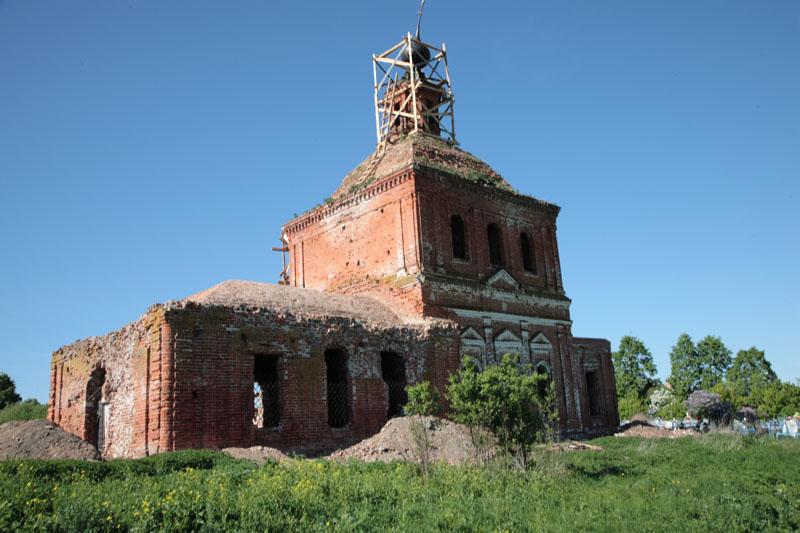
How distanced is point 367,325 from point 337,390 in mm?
1723

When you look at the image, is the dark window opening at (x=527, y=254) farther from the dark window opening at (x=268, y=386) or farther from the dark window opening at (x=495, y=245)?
the dark window opening at (x=268, y=386)

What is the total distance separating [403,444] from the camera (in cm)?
1291

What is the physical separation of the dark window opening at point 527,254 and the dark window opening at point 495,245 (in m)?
1.17

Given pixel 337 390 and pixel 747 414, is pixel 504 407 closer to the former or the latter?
pixel 337 390

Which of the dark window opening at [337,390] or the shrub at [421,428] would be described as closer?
Result: the shrub at [421,428]

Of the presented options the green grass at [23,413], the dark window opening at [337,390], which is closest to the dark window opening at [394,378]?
the dark window opening at [337,390]

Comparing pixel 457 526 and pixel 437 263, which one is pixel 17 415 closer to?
pixel 437 263

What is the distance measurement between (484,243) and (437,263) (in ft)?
8.43

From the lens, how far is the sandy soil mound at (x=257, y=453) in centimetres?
1098

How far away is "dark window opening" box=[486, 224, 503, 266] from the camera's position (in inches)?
852

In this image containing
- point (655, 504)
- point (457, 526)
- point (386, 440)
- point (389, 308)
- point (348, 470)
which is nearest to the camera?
point (457, 526)

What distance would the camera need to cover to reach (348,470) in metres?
9.53

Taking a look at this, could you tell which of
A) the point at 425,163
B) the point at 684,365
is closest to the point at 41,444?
the point at 425,163

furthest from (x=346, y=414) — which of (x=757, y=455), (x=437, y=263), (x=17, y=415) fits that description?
(x=17, y=415)
